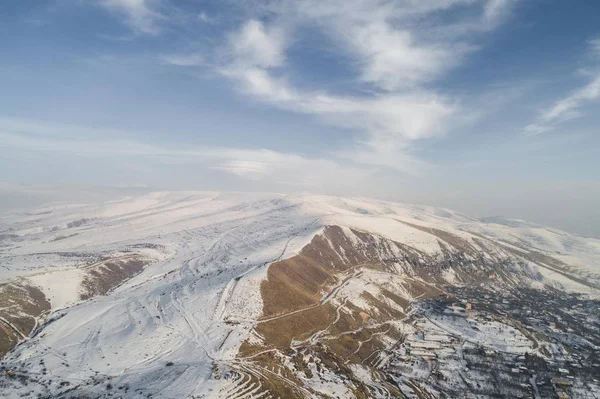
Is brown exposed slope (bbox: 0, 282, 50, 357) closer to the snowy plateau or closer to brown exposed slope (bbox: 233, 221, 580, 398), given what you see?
the snowy plateau

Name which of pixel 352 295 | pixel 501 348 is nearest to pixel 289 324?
pixel 352 295

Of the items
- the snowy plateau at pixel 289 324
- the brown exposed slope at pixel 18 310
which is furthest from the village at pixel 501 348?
the brown exposed slope at pixel 18 310

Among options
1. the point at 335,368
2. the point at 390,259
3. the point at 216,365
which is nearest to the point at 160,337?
the point at 216,365

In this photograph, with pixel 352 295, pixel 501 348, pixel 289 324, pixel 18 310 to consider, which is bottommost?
pixel 501 348

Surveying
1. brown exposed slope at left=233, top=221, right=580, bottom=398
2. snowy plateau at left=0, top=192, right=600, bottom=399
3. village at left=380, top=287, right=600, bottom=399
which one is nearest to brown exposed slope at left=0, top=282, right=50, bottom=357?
snowy plateau at left=0, top=192, right=600, bottom=399

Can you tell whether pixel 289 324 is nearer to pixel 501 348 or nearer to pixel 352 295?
pixel 352 295

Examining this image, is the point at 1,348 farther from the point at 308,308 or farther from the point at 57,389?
the point at 308,308

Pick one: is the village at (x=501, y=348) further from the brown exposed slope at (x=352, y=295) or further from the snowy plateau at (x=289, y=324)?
the brown exposed slope at (x=352, y=295)
